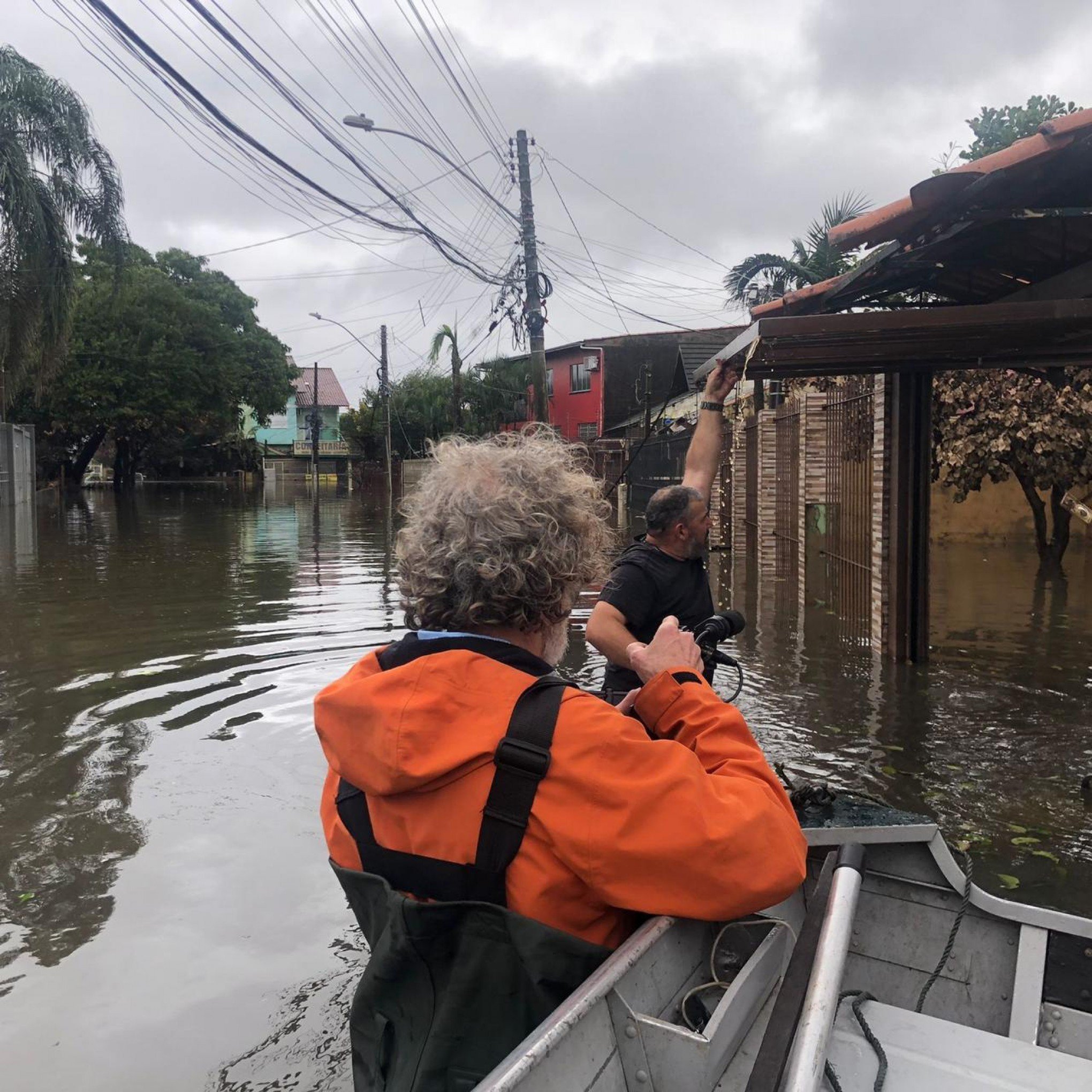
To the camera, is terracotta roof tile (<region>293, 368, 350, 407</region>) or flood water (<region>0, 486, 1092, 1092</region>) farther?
terracotta roof tile (<region>293, 368, 350, 407</region>)

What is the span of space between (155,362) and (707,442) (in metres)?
42.2

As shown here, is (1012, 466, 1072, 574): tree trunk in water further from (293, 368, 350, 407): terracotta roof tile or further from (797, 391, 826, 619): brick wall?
(293, 368, 350, 407): terracotta roof tile

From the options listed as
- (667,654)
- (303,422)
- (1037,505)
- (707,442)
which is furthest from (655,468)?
(303,422)

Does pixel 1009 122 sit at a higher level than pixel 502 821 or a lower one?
higher

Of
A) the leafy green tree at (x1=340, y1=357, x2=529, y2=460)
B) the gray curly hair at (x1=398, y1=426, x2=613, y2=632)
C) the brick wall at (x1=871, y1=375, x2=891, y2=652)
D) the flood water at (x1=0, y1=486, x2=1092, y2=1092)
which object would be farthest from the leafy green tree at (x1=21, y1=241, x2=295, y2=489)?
the gray curly hair at (x1=398, y1=426, x2=613, y2=632)

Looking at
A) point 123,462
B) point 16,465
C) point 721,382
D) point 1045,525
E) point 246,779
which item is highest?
point 123,462

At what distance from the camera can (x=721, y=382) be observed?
5.41 metres

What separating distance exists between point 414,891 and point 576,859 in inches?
12.5

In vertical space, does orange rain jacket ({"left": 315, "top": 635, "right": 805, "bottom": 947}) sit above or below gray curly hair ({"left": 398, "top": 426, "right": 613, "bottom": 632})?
below

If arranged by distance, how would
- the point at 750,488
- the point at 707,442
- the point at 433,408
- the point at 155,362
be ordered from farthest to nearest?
the point at 433,408 < the point at 155,362 < the point at 750,488 < the point at 707,442

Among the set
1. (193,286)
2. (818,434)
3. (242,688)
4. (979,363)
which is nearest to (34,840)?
(242,688)

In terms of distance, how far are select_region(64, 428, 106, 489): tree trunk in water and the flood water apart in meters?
36.8

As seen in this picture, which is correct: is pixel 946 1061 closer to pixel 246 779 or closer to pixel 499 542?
pixel 499 542

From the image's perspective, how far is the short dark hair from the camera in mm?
4238
